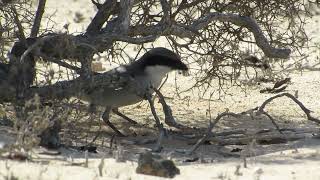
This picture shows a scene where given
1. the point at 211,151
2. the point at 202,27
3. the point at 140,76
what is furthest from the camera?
the point at 202,27

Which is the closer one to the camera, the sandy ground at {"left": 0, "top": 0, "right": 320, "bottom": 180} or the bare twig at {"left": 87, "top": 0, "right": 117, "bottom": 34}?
the sandy ground at {"left": 0, "top": 0, "right": 320, "bottom": 180}

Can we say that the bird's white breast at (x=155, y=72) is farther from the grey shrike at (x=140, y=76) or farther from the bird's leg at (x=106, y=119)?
the bird's leg at (x=106, y=119)

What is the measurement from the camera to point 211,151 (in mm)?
5750

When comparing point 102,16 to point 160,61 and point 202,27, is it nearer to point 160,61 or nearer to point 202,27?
point 160,61

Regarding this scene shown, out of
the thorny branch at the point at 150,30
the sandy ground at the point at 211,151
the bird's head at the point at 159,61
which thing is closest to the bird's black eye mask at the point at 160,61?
the bird's head at the point at 159,61

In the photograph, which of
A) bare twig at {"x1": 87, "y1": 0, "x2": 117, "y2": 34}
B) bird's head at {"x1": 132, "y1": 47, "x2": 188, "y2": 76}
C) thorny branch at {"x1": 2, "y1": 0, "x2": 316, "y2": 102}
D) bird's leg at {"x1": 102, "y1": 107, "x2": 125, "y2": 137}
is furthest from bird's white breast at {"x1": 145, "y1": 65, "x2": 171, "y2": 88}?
bare twig at {"x1": 87, "y1": 0, "x2": 117, "y2": 34}

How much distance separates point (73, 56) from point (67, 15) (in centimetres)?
759

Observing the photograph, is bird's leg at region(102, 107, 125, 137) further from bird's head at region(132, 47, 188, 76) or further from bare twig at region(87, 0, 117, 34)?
bare twig at region(87, 0, 117, 34)

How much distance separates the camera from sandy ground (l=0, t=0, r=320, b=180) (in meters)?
4.31

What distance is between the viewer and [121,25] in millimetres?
5906

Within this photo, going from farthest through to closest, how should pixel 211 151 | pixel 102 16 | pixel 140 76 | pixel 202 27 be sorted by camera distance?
pixel 102 16 < pixel 202 27 < pixel 140 76 < pixel 211 151

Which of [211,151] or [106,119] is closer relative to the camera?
[211,151]

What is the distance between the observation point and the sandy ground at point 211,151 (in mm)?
4312

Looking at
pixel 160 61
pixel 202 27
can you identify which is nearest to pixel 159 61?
pixel 160 61
